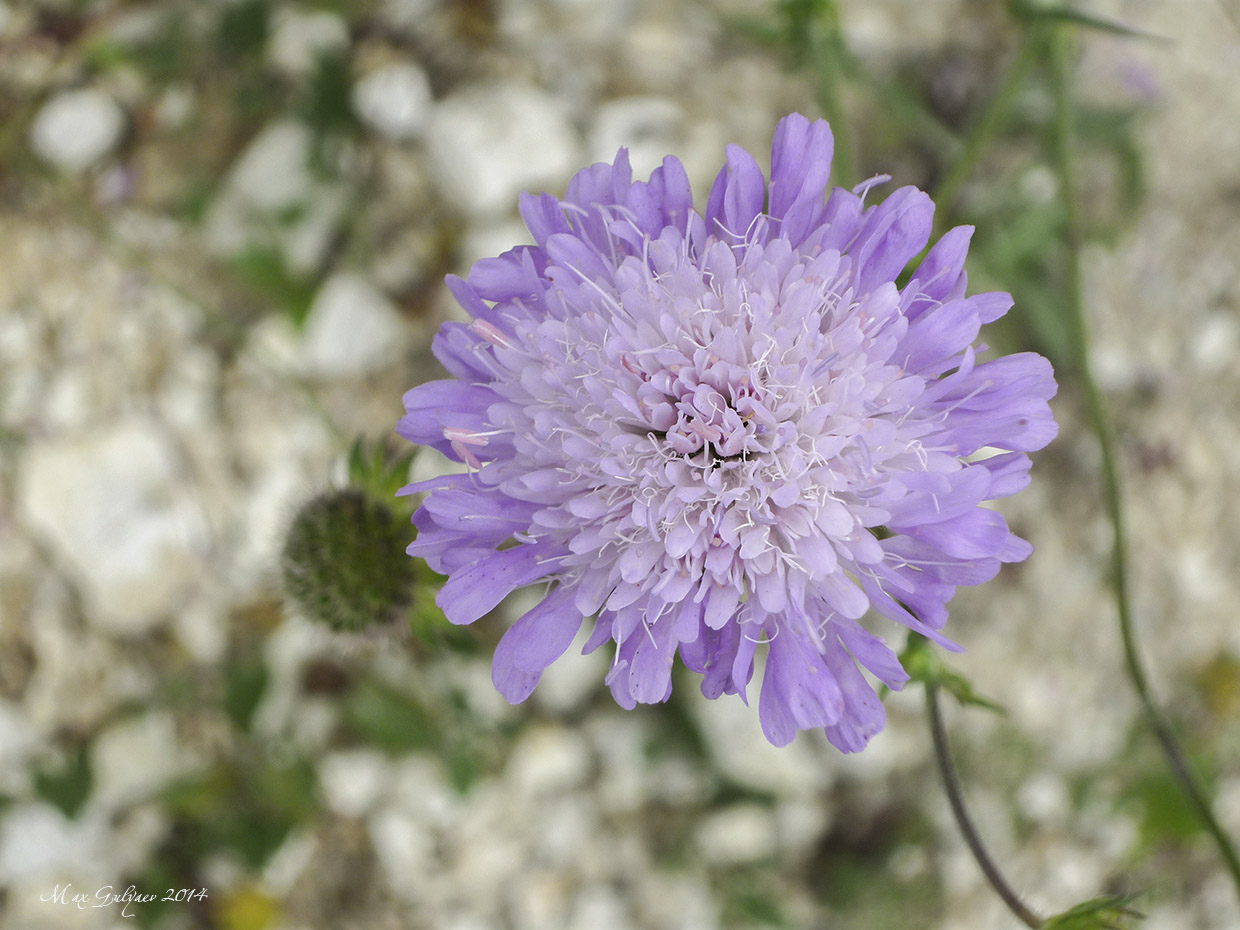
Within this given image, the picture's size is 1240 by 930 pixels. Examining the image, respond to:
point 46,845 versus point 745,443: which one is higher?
point 745,443

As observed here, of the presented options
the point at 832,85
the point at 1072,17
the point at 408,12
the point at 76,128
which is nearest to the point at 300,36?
the point at 408,12

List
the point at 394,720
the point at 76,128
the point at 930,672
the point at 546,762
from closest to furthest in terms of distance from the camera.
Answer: the point at 930,672, the point at 394,720, the point at 546,762, the point at 76,128

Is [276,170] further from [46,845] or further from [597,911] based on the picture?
[597,911]

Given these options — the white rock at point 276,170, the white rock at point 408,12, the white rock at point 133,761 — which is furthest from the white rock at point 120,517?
the white rock at point 408,12

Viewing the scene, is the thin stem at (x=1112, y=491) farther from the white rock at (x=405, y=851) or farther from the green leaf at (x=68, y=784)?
the green leaf at (x=68, y=784)

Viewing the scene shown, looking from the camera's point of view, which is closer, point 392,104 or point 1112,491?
point 1112,491

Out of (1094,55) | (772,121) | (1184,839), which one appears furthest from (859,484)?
(1094,55)

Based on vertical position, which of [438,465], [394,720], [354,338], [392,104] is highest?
[392,104]
